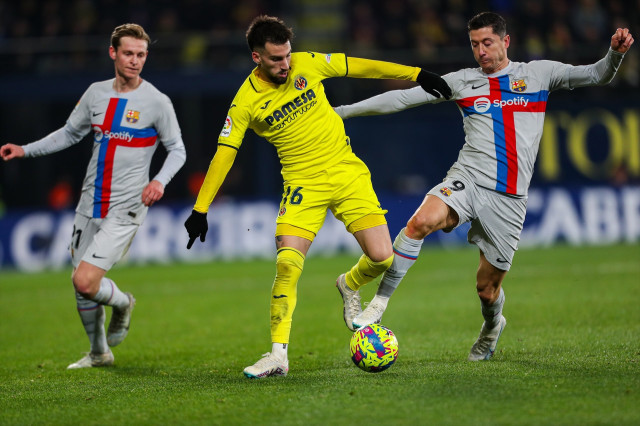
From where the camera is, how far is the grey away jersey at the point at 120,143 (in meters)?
7.48

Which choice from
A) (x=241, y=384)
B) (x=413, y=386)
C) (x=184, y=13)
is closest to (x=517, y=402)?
(x=413, y=386)

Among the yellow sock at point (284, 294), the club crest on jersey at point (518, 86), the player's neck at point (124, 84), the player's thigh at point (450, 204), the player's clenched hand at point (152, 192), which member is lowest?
the yellow sock at point (284, 294)

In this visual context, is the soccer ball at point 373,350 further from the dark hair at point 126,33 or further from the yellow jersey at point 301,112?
the dark hair at point 126,33

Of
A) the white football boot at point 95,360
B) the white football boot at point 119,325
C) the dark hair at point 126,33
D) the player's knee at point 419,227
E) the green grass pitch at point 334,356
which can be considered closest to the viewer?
the green grass pitch at point 334,356

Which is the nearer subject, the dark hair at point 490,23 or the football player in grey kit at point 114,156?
the dark hair at point 490,23

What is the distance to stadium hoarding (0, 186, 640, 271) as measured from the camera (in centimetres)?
1778

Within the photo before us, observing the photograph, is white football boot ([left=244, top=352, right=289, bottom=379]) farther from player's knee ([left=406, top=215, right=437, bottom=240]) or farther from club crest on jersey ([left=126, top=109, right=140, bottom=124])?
club crest on jersey ([left=126, top=109, right=140, bottom=124])

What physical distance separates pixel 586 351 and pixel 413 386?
202 centimetres

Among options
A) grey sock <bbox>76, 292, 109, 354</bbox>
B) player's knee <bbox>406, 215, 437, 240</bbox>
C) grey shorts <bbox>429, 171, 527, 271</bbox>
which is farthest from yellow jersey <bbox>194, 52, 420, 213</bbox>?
grey sock <bbox>76, 292, 109, 354</bbox>

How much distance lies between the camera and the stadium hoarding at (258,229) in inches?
700

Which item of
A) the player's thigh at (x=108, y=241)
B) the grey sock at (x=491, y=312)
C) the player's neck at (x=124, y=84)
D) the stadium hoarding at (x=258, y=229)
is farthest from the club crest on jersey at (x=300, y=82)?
the stadium hoarding at (x=258, y=229)

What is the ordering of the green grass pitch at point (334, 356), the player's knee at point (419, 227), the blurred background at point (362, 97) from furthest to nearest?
the blurred background at point (362, 97) < the player's knee at point (419, 227) < the green grass pitch at point (334, 356)

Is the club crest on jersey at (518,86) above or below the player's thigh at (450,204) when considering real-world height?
above

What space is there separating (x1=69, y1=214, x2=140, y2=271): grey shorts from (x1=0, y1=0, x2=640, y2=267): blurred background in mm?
10770
